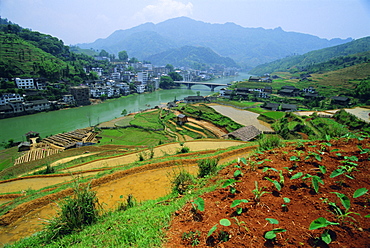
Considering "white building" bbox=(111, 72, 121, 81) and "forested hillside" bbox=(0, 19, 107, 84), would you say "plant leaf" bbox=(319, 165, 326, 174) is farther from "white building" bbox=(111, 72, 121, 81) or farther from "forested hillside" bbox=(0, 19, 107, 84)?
"white building" bbox=(111, 72, 121, 81)

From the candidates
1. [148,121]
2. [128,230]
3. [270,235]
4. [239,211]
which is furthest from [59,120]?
[270,235]

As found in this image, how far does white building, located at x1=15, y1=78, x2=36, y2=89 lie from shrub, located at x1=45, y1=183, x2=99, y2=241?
55926 millimetres

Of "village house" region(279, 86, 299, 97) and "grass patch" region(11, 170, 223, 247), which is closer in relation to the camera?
"grass patch" region(11, 170, 223, 247)

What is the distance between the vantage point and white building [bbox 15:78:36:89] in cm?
4529

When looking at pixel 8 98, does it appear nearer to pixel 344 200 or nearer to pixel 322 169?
pixel 322 169

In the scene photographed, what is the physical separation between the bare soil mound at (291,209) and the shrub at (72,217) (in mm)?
2175

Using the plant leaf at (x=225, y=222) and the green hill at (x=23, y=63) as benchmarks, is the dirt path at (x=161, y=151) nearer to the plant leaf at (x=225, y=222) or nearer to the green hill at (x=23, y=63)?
the plant leaf at (x=225, y=222)

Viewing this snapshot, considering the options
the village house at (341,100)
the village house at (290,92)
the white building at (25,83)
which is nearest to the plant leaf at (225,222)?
the village house at (341,100)

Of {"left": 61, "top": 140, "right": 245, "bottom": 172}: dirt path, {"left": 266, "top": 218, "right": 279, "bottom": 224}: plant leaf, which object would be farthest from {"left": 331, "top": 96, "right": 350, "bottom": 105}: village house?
{"left": 266, "top": 218, "right": 279, "bottom": 224}: plant leaf

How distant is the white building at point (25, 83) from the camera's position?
45291 mm

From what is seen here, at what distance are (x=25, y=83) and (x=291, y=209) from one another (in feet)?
197

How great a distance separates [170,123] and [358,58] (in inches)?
3518

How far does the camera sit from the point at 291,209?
3295 millimetres

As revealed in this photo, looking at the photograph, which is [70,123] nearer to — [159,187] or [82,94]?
[82,94]
